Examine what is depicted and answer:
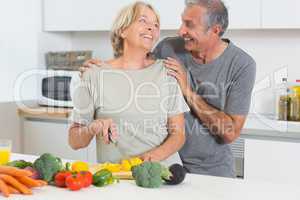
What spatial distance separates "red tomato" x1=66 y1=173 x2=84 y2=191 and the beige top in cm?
51

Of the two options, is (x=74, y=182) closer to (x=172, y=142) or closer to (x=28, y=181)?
(x=28, y=181)

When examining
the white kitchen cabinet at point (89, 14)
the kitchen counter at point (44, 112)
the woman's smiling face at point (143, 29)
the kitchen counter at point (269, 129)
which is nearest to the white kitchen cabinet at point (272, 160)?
the kitchen counter at point (269, 129)

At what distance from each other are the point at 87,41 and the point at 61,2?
42 centimetres

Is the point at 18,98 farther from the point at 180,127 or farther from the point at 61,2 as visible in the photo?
the point at 180,127

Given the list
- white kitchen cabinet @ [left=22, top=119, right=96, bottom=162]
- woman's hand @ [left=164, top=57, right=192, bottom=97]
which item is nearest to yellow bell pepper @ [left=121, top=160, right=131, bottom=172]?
woman's hand @ [left=164, top=57, right=192, bottom=97]

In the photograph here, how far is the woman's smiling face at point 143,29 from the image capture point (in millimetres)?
2258

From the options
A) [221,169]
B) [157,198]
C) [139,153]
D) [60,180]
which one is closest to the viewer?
[157,198]

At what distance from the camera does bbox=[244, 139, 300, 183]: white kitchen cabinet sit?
9.72ft

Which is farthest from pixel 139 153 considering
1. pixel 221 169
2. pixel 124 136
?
pixel 221 169

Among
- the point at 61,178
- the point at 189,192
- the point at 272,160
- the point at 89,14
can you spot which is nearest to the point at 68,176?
the point at 61,178

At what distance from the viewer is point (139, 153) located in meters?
2.16

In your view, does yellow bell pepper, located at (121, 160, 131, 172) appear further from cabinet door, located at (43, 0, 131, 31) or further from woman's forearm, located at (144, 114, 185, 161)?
cabinet door, located at (43, 0, 131, 31)

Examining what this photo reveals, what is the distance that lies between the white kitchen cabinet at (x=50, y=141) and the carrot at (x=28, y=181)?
1944 mm

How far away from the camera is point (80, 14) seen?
3.86 m
